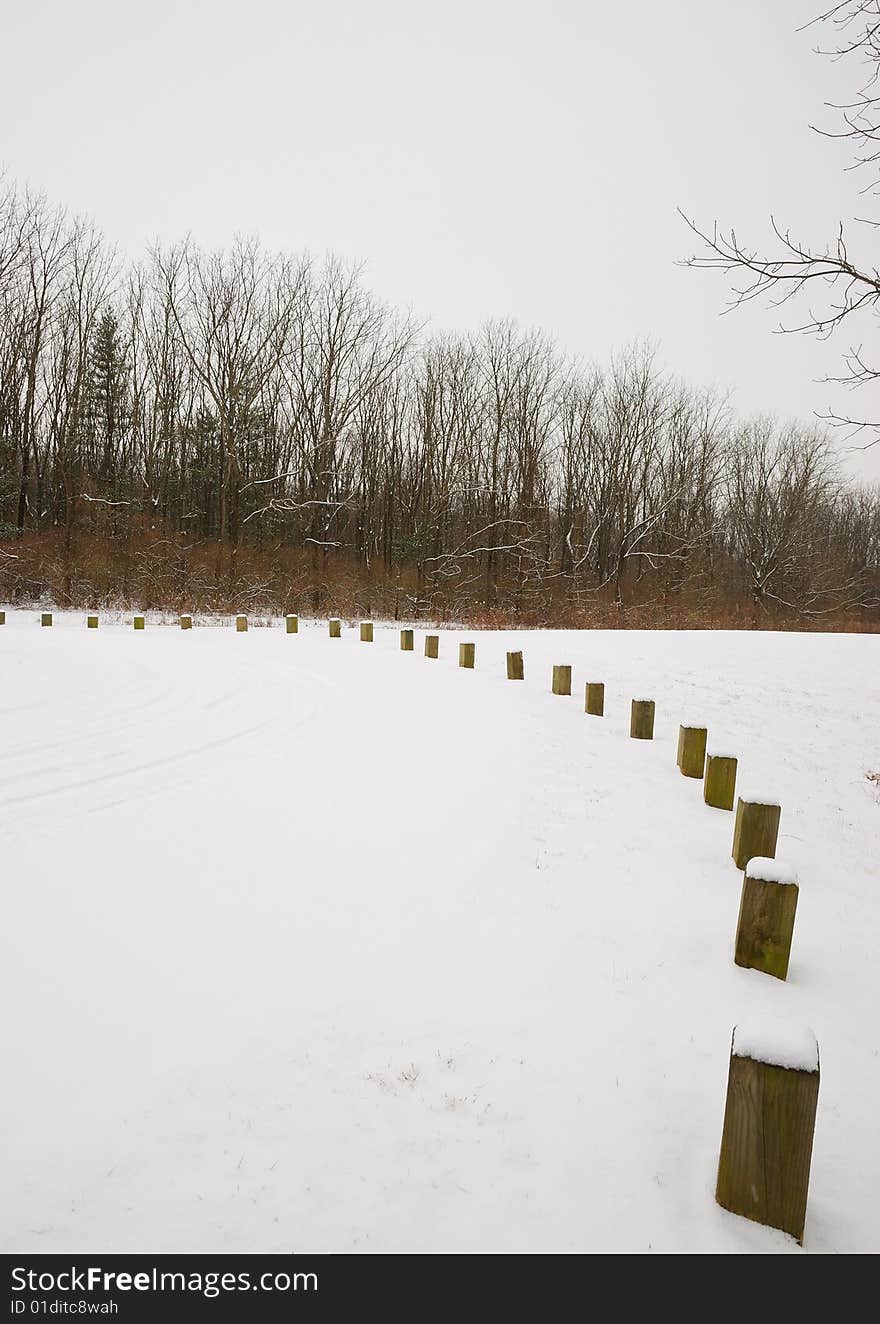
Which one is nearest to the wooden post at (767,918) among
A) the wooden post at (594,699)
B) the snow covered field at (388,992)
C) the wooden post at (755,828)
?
the snow covered field at (388,992)

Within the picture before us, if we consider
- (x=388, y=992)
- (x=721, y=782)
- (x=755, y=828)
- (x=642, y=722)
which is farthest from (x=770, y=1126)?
(x=642, y=722)

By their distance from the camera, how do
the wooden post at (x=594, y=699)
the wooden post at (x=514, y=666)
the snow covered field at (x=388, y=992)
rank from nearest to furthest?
1. the snow covered field at (x=388, y=992)
2. the wooden post at (x=594, y=699)
3. the wooden post at (x=514, y=666)

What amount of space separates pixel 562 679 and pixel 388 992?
765 centimetres

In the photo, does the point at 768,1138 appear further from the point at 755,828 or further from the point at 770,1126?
the point at 755,828

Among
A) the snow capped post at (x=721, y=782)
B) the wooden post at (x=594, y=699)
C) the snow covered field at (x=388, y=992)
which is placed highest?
the wooden post at (x=594, y=699)

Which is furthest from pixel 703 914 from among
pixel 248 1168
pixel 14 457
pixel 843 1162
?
pixel 14 457

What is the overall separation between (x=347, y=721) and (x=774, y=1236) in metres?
6.11

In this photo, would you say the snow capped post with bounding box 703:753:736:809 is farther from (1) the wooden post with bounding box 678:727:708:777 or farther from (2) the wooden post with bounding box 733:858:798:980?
(2) the wooden post with bounding box 733:858:798:980

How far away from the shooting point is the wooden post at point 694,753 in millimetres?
7293

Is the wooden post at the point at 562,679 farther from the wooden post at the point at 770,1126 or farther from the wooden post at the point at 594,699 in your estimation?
the wooden post at the point at 770,1126

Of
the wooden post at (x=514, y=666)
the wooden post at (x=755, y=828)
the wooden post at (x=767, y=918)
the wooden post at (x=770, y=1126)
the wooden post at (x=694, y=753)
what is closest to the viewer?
the wooden post at (x=770, y=1126)

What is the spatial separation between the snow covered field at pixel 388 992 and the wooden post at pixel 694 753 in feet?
1.34

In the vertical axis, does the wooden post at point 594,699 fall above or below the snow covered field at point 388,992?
above

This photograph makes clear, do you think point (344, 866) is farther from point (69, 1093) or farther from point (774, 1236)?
point (774, 1236)
